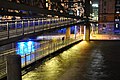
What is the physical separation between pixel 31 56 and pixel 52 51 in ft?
Result: 36.4

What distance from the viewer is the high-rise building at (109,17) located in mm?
99250

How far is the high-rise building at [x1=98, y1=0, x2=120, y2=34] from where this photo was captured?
99.2m

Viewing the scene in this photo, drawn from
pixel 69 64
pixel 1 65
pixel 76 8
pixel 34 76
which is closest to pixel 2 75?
pixel 1 65

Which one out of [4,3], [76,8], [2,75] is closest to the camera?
[4,3]

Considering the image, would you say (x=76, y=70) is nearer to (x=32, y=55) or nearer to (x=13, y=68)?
(x=32, y=55)

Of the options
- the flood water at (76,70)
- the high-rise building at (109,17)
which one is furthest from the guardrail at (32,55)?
the high-rise building at (109,17)

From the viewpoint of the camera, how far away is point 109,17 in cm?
9981

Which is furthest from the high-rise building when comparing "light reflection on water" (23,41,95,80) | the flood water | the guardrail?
"light reflection on water" (23,41,95,80)

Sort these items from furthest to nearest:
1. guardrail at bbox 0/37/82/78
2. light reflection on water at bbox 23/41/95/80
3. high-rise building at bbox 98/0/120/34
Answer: high-rise building at bbox 98/0/120/34
light reflection on water at bbox 23/41/95/80
guardrail at bbox 0/37/82/78

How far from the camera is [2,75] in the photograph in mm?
25109

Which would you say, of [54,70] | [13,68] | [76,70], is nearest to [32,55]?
[54,70]

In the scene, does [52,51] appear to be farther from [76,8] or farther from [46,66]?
[76,8]

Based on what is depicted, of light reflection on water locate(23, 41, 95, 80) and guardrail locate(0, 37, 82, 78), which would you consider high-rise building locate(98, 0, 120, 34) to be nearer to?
guardrail locate(0, 37, 82, 78)

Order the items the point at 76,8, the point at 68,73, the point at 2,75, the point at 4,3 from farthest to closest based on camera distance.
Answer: the point at 76,8
the point at 68,73
the point at 2,75
the point at 4,3
